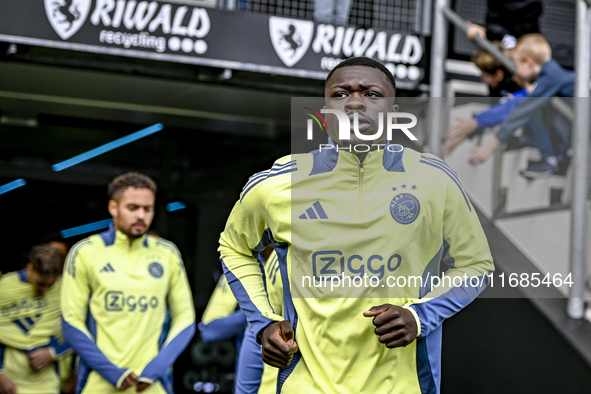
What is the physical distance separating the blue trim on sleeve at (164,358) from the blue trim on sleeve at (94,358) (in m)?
0.18

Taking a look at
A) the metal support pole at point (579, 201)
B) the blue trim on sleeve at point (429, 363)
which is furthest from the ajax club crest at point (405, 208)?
the metal support pole at point (579, 201)

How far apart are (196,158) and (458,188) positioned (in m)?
6.22

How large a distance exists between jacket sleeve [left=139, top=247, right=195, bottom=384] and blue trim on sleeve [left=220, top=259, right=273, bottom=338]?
2.32 metres

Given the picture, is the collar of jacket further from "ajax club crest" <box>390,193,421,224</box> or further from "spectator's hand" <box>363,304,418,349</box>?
"spectator's hand" <box>363,304,418,349</box>

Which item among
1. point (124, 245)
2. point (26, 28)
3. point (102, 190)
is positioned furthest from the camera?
point (102, 190)

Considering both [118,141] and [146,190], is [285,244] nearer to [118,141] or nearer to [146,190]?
[146,190]

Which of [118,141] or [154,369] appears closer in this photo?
[154,369]

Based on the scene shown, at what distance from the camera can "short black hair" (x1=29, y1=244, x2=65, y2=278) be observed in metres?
5.80

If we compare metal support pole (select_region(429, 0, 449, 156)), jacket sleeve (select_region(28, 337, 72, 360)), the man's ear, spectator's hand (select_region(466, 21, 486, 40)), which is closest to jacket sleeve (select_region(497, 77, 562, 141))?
spectator's hand (select_region(466, 21, 486, 40))

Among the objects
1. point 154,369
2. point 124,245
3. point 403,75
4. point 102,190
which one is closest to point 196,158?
point 102,190

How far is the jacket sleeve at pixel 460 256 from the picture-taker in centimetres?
235

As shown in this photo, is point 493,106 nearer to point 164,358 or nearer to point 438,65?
point 438,65

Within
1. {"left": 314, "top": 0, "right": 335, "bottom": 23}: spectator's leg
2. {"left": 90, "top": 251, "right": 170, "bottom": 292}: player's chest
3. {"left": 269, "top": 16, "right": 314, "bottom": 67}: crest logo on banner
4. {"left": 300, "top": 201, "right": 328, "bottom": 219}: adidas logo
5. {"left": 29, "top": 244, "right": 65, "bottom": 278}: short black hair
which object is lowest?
{"left": 29, "top": 244, "right": 65, "bottom": 278}: short black hair

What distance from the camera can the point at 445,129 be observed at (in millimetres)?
6699
